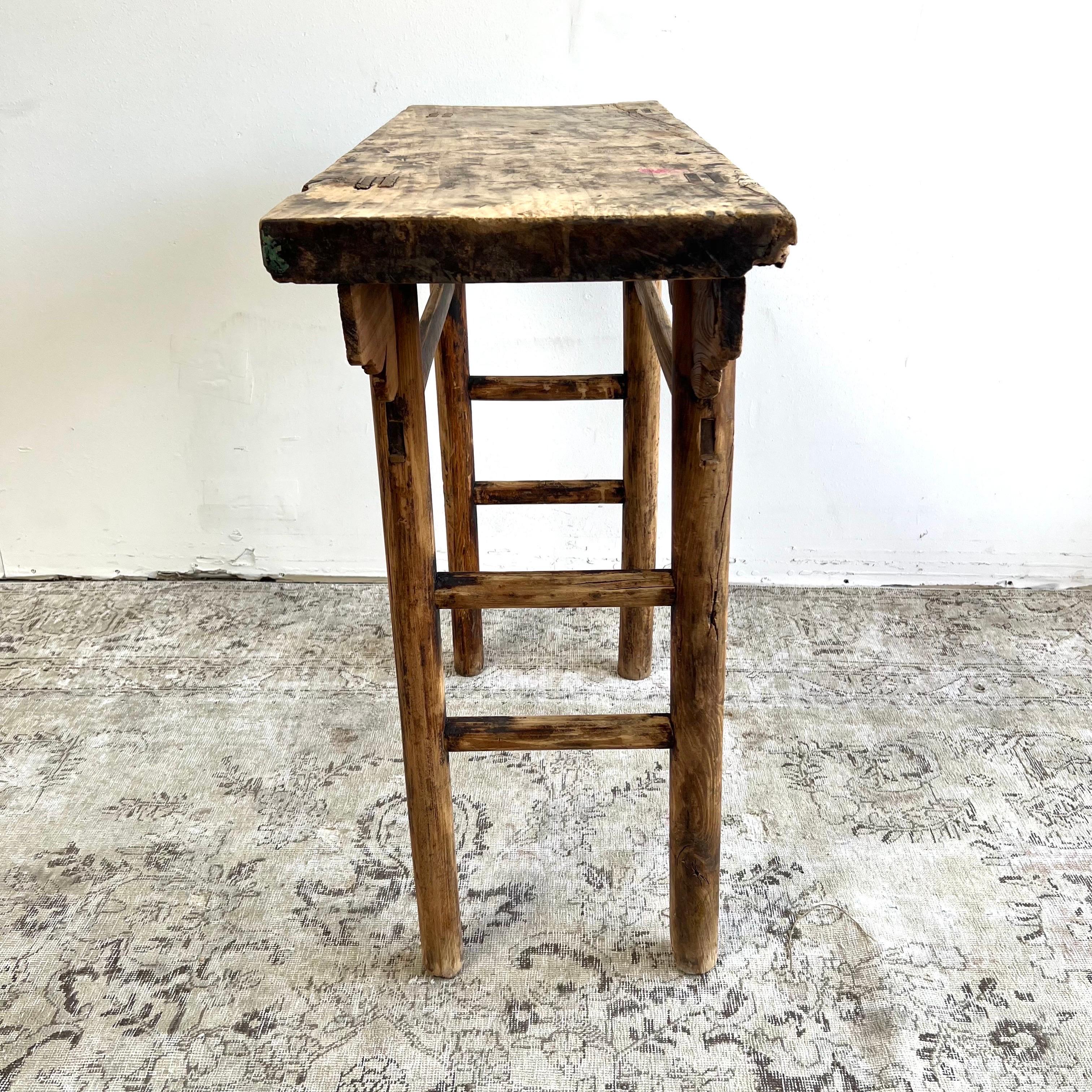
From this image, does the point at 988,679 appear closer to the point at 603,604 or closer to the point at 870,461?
the point at 870,461

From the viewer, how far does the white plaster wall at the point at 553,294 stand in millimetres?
2197

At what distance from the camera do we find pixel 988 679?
2.19 metres

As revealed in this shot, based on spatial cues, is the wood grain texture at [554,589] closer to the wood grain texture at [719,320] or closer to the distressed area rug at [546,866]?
the wood grain texture at [719,320]

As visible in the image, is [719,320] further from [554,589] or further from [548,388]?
[548,388]

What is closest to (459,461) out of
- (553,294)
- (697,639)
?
(553,294)

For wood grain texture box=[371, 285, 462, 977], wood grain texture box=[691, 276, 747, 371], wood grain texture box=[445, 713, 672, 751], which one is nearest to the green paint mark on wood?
wood grain texture box=[371, 285, 462, 977]

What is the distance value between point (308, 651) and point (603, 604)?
1139 mm

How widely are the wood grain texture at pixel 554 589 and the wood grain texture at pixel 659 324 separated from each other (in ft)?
0.85

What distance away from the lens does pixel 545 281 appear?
1.03 meters

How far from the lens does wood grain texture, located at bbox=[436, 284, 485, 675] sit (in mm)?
2020

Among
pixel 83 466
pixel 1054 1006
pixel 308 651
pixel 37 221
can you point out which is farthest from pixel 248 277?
pixel 1054 1006

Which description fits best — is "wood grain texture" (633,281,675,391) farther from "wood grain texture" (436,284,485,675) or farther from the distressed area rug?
the distressed area rug

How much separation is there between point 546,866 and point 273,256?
1.08m

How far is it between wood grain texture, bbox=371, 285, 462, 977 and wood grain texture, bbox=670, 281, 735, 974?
0.32 meters
